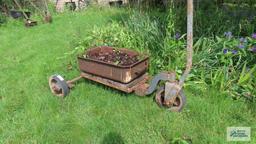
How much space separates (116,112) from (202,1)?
5.01 m

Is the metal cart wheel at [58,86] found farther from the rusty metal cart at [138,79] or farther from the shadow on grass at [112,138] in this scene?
the shadow on grass at [112,138]

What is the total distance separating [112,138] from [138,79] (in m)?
0.89

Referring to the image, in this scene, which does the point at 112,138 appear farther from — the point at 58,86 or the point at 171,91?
the point at 58,86

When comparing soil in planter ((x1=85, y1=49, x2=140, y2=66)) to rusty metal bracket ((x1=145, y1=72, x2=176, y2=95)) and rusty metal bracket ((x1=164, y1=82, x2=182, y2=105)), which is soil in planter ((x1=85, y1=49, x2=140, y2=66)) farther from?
rusty metal bracket ((x1=164, y1=82, x2=182, y2=105))

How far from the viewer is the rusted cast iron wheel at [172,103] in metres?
2.80

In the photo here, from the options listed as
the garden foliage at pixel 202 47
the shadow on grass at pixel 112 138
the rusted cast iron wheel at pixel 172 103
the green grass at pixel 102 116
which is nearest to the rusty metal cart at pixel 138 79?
the rusted cast iron wheel at pixel 172 103

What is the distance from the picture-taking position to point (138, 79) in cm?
321

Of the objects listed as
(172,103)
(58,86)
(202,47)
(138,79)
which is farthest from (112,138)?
(202,47)

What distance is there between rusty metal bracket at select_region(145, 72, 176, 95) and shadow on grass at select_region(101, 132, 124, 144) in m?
0.68

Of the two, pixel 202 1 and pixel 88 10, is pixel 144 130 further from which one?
pixel 88 10

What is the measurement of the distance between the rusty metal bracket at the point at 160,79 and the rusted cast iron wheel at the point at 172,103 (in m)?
0.08

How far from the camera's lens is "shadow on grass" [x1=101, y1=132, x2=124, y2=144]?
2.52 metres

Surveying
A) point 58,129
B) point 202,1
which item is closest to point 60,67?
point 58,129

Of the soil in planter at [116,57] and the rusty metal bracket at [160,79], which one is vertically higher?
the soil in planter at [116,57]
